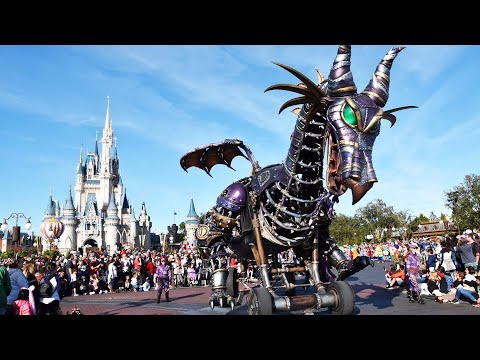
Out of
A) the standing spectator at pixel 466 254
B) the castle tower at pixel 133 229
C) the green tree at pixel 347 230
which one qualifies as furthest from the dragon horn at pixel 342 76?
the castle tower at pixel 133 229

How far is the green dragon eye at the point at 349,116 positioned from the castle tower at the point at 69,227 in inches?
3231

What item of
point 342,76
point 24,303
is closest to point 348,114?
point 342,76

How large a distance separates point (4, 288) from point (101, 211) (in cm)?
9192

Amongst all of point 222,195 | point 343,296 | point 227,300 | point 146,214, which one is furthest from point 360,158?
point 146,214

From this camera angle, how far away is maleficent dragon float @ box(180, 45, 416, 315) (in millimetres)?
5324

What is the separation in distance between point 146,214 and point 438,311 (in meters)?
102

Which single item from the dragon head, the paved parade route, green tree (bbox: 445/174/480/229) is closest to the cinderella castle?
green tree (bbox: 445/174/480/229)

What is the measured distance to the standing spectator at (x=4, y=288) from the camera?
6.88m

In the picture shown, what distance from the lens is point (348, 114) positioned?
543 centimetres
